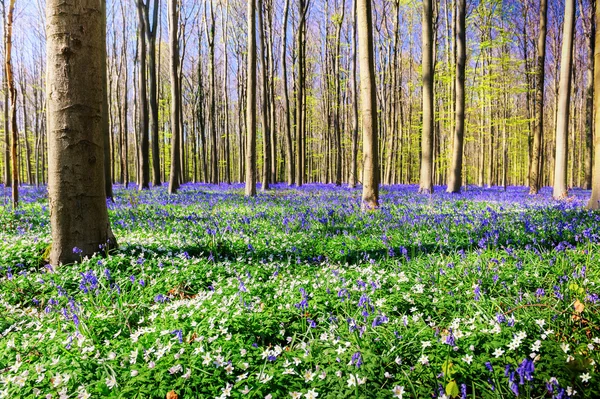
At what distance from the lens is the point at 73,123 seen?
171 inches

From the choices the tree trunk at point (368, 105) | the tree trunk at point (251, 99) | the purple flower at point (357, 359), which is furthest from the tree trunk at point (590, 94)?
the purple flower at point (357, 359)

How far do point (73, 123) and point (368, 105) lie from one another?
257 inches

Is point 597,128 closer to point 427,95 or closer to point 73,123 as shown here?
point 427,95

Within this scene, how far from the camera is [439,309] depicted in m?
3.07

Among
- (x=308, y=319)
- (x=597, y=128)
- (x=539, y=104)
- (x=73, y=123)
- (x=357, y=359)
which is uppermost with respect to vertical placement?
(x=539, y=104)

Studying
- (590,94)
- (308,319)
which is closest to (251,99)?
(308,319)

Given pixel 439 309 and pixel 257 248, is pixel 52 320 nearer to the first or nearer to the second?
pixel 257 248

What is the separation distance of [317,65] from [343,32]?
803cm

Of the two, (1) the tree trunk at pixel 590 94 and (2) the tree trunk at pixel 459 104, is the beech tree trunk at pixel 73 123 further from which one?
(1) the tree trunk at pixel 590 94

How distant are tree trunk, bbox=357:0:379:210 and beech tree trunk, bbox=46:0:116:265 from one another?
6068mm

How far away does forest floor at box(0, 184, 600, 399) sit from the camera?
208 cm

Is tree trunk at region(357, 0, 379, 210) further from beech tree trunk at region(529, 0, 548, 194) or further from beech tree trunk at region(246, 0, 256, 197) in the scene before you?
beech tree trunk at region(529, 0, 548, 194)

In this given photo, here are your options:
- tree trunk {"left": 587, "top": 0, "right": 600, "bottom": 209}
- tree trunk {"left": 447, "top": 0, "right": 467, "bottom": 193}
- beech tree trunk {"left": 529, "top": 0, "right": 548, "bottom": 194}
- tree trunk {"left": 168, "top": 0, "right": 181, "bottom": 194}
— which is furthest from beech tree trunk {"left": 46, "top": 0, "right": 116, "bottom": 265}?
beech tree trunk {"left": 529, "top": 0, "right": 548, "bottom": 194}

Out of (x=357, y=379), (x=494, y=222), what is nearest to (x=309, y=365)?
(x=357, y=379)
